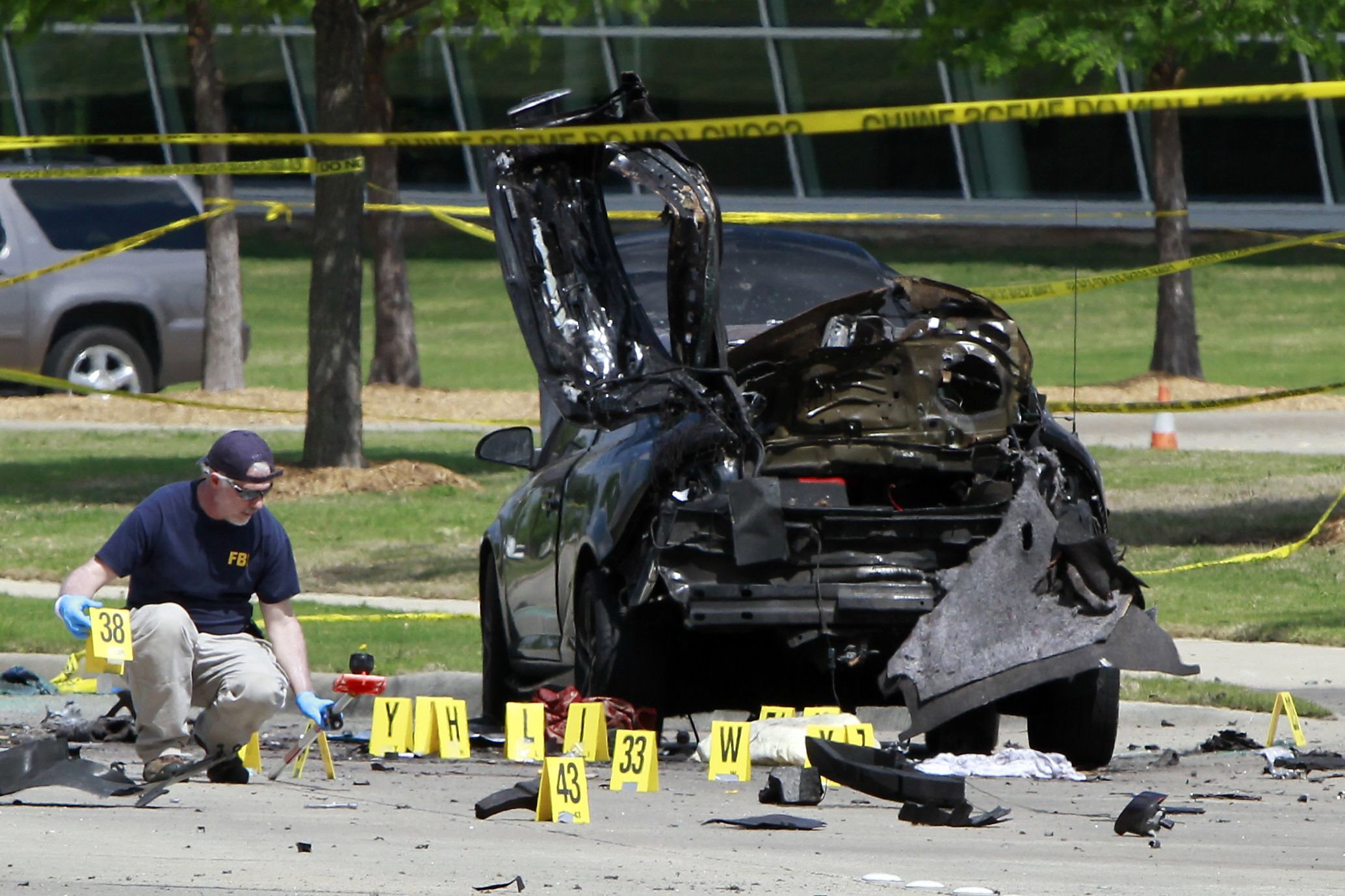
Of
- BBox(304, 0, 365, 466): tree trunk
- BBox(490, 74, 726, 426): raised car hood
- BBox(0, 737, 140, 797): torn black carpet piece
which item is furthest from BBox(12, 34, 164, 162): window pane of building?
BBox(0, 737, 140, 797): torn black carpet piece

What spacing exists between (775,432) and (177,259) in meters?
15.1

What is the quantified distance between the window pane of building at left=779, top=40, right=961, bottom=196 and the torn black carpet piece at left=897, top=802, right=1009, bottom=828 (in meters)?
27.3

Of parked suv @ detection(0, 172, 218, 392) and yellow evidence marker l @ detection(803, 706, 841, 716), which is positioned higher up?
parked suv @ detection(0, 172, 218, 392)

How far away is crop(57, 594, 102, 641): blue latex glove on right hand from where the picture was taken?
716 cm

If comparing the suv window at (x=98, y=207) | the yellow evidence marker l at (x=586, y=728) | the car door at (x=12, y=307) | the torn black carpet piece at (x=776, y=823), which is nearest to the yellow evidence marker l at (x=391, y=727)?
the yellow evidence marker l at (x=586, y=728)

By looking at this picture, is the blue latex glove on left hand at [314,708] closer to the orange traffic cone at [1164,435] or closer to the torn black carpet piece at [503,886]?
the torn black carpet piece at [503,886]

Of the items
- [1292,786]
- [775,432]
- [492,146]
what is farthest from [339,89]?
[1292,786]

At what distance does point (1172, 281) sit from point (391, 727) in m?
16.2

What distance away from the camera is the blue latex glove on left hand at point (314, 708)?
7.36 m

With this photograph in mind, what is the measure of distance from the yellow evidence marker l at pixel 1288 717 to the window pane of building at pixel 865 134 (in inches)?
1001

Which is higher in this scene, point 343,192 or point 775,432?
point 343,192

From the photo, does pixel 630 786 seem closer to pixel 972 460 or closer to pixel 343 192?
pixel 972 460

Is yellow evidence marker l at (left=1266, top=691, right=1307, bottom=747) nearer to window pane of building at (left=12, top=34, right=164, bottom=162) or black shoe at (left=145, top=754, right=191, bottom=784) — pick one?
black shoe at (left=145, top=754, right=191, bottom=784)

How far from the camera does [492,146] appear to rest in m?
8.69
